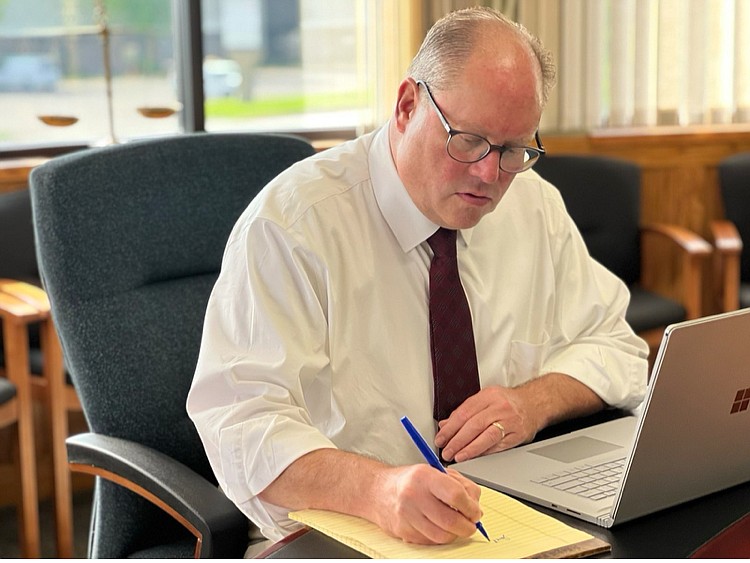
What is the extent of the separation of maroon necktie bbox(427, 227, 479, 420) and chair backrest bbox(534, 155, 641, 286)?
7.24 ft

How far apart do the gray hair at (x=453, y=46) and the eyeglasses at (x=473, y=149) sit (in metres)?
0.02

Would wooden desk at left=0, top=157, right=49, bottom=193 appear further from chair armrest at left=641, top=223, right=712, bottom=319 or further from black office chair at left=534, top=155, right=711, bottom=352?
chair armrest at left=641, top=223, right=712, bottom=319

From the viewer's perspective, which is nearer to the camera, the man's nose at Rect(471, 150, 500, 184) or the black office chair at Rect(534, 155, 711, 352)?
the man's nose at Rect(471, 150, 500, 184)

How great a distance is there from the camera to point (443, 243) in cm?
159

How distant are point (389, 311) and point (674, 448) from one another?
53 cm

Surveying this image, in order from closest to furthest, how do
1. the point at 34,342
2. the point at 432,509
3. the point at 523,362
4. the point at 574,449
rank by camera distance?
the point at 432,509, the point at 574,449, the point at 523,362, the point at 34,342

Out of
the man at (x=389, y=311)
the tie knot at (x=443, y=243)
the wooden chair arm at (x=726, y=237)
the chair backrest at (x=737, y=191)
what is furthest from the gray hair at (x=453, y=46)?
the chair backrest at (x=737, y=191)

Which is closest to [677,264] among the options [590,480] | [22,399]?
[22,399]

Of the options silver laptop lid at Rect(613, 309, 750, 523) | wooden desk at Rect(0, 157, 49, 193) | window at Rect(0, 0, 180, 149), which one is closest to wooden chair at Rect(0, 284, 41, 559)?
wooden desk at Rect(0, 157, 49, 193)

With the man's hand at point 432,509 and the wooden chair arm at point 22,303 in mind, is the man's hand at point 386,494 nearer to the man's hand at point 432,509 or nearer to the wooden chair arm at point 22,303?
the man's hand at point 432,509

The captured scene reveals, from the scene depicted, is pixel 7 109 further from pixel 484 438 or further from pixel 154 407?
pixel 484 438

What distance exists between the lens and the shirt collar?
1560 mm

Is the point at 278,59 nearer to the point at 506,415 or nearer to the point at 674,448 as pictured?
the point at 506,415

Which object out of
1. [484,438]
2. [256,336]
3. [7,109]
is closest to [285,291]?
[256,336]
